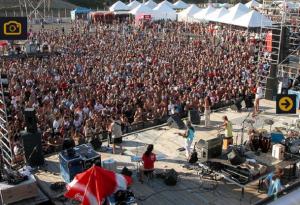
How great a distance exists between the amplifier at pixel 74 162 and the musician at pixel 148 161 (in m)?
1.17

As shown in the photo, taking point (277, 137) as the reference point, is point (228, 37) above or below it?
above

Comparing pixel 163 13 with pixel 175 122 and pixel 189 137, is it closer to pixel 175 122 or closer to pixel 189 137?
pixel 175 122

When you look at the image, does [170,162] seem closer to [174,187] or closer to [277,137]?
[174,187]

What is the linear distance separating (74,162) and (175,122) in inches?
209

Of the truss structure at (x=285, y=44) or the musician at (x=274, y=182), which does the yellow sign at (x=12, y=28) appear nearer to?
the musician at (x=274, y=182)

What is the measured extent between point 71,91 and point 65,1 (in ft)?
205

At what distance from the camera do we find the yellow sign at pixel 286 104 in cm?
1280

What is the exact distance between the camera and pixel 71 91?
696 inches

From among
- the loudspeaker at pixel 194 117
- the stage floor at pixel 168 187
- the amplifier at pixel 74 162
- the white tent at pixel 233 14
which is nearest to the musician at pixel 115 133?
the stage floor at pixel 168 187

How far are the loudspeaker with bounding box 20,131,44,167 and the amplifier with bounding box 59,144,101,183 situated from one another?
4.21 feet

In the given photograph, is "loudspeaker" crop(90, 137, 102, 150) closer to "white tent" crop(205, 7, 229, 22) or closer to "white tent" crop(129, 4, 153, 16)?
"white tent" crop(205, 7, 229, 22)

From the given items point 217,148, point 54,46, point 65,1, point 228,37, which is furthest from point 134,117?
point 65,1

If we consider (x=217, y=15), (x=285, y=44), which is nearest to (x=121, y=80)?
(x=285, y=44)

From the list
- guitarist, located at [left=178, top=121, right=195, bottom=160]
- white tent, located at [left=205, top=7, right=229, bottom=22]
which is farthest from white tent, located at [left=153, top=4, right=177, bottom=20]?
guitarist, located at [left=178, top=121, right=195, bottom=160]
